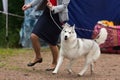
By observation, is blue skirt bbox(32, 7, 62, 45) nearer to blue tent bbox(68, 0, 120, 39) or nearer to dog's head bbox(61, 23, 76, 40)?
dog's head bbox(61, 23, 76, 40)

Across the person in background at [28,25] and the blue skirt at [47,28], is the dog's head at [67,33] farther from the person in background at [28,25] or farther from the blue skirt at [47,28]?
the person in background at [28,25]

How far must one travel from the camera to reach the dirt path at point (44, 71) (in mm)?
8938

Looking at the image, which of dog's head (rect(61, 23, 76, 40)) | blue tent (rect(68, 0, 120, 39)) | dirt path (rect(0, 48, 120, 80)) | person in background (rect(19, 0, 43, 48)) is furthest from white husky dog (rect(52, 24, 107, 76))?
person in background (rect(19, 0, 43, 48))

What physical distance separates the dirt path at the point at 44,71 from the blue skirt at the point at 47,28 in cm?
68

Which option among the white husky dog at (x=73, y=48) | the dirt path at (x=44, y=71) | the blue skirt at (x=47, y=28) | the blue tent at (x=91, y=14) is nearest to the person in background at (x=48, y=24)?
the blue skirt at (x=47, y=28)

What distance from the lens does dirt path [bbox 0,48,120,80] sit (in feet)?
29.3

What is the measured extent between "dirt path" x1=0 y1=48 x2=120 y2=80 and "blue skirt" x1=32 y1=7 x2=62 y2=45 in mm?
679

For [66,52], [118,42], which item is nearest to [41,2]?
[66,52]

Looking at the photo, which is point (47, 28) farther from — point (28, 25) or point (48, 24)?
point (28, 25)

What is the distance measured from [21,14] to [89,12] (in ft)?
8.13

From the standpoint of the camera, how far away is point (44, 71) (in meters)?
9.67

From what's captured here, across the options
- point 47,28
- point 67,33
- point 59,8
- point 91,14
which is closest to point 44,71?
point 47,28

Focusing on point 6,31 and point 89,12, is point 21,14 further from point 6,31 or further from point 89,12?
point 89,12

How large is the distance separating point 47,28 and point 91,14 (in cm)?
532
